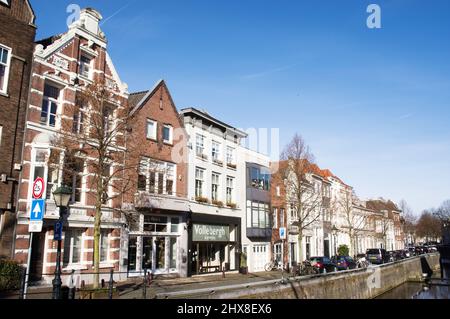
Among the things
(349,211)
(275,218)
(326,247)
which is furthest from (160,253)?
(349,211)

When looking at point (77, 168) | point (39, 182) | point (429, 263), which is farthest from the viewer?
point (429, 263)

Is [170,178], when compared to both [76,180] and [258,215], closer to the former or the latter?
[76,180]

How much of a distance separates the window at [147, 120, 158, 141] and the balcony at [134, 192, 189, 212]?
4.22m

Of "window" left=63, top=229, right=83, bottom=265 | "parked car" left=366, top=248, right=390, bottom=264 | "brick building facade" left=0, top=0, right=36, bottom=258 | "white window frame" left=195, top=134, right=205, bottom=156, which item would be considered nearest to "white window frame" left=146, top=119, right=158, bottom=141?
"white window frame" left=195, top=134, right=205, bottom=156

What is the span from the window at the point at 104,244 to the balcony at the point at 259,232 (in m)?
16.2

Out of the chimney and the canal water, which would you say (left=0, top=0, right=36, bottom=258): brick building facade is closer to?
the chimney

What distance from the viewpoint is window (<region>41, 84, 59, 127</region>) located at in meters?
22.3

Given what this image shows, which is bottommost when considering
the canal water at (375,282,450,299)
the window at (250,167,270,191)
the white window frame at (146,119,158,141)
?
the canal water at (375,282,450,299)

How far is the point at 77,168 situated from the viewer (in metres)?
23.2

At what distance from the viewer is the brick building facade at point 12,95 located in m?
19.6
